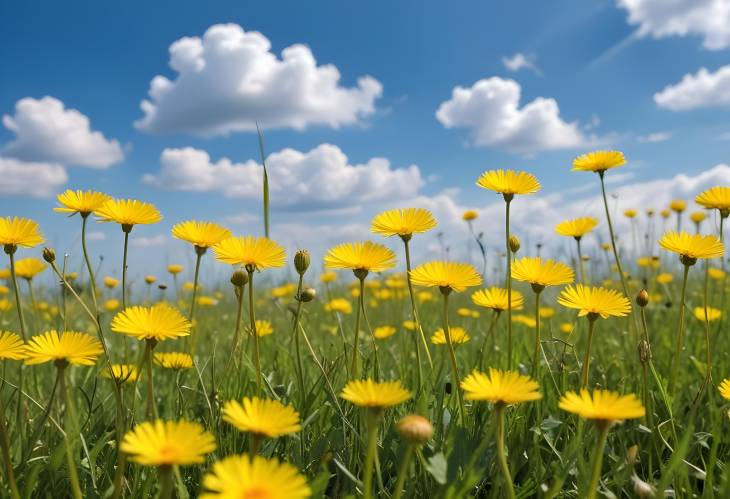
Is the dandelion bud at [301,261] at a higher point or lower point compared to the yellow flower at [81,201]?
lower

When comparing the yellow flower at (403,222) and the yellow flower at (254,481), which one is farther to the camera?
the yellow flower at (403,222)

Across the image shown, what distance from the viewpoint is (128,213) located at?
1.36m

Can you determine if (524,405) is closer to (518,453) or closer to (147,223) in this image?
(518,453)

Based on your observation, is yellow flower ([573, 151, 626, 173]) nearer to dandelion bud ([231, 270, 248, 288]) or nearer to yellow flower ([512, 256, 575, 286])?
yellow flower ([512, 256, 575, 286])

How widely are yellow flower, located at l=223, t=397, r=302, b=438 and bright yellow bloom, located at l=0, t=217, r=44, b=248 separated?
73 cm

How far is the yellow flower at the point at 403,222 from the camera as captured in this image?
142cm

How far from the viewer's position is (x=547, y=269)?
4.79 ft

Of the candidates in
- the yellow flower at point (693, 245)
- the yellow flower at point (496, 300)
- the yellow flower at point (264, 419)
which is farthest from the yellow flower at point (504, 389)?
the yellow flower at point (693, 245)

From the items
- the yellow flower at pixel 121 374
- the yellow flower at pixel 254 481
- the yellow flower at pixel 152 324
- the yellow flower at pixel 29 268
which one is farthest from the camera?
the yellow flower at pixel 29 268

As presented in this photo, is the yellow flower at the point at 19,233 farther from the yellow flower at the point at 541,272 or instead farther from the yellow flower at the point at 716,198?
the yellow flower at the point at 716,198

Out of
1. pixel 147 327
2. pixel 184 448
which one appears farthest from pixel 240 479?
pixel 147 327

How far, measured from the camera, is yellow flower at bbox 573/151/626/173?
5.65 feet

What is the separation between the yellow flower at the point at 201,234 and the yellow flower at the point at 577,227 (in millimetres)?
1123

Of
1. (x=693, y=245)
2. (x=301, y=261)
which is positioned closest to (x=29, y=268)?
(x=301, y=261)
